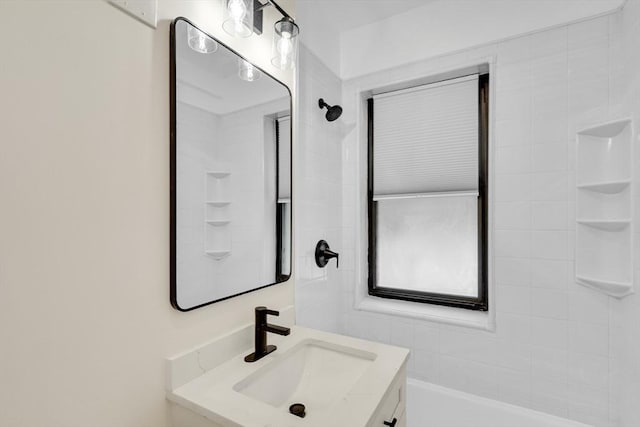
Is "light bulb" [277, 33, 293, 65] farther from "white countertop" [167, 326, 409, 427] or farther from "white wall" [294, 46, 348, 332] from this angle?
"white countertop" [167, 326, 409, 427]

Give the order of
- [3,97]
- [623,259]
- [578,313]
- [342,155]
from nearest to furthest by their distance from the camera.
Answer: [3,97], [623,259], [578,313], [342,155]

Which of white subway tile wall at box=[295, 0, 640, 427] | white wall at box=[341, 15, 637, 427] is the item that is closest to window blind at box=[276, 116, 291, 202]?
white subway tile wall at box=[295, 0, 640, 427]

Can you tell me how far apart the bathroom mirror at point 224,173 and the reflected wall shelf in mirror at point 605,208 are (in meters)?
1.42

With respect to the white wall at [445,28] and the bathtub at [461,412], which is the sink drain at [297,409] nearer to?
the bathtub at [461,412]

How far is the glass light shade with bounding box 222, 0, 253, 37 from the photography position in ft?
3.26

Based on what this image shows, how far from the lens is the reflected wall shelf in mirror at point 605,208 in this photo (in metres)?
1.37

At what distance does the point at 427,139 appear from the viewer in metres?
2.02

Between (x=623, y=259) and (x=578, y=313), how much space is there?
1.09ft

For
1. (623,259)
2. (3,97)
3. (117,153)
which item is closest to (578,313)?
(623,259)

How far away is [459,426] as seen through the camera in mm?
1687

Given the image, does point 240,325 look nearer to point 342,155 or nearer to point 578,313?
point 342,155

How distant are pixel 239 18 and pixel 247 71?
7.1 inches

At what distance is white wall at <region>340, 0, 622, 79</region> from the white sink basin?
69.0 inches

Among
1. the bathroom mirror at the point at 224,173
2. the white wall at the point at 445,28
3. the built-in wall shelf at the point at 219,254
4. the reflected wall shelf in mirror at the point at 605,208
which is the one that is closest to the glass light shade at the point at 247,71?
the bathroom mirror at the point at 224,173
